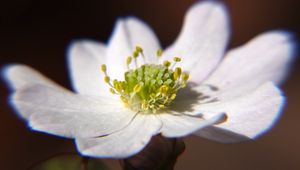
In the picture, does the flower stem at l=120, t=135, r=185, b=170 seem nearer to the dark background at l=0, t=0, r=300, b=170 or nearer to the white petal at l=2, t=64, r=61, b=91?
the white petal at l=2, t=64, r=61, b=91

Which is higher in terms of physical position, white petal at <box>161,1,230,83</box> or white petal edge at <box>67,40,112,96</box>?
white petal at <box>161,1,230,83</box>

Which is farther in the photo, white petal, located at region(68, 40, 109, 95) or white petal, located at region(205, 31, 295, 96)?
white petal, located at region(68, 40, 109, 95)

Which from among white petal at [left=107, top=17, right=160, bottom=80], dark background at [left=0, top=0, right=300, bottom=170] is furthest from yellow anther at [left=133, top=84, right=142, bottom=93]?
dark background at [left=0, top=0, right=300, bottom=170]

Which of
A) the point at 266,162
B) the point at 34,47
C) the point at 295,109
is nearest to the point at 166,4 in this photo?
the point at 34,47

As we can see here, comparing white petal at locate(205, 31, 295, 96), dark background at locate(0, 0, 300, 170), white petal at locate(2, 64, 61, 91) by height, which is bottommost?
dark background at locate(0, 0, 300, 170)

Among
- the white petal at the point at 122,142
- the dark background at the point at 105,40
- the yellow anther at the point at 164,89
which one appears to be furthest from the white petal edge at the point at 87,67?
the dark background at the point at 105,40

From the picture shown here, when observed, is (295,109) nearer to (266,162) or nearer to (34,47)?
(266,162)

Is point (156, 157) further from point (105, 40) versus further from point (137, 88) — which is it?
point (105, 40)
